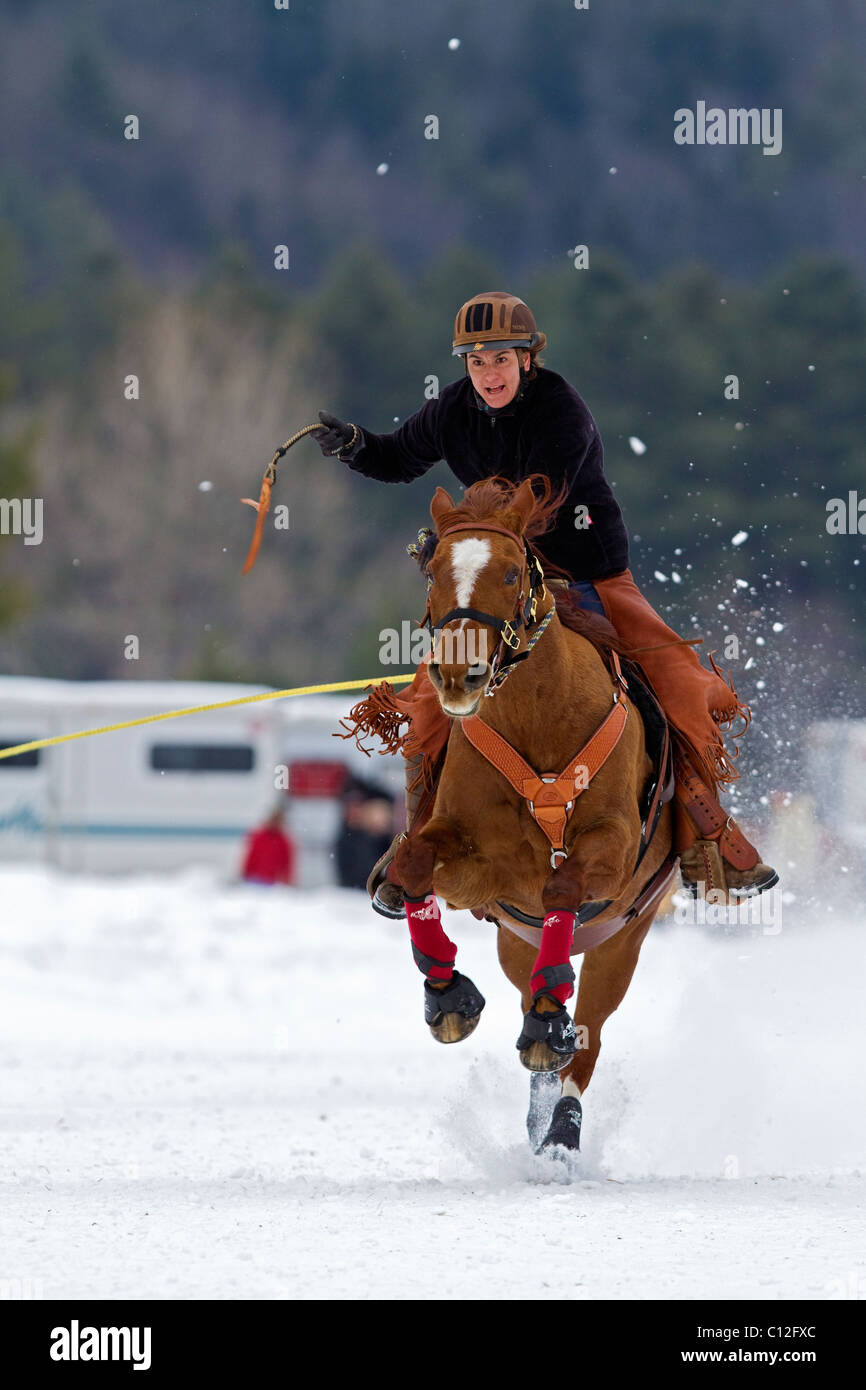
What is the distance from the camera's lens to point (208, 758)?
24609 millimetres

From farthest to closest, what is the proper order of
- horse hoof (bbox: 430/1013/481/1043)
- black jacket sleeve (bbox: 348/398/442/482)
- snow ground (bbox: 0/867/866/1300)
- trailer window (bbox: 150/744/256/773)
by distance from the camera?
trailer window (bbox: 150/744/256/773) < black jacket sleeve (bbox: 348/398/442/482) < horse hoof (bbox: 430/1013/481/1043) < snow ground (bbox: 0/867/866/1300)

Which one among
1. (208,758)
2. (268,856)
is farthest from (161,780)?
(268,856)

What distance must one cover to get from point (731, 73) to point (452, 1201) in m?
94.1

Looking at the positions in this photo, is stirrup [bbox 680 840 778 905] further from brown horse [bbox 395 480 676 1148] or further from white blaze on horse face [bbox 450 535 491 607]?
white blaze on horse face [bbox 450 535 491 607]

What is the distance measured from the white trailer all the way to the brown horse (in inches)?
669

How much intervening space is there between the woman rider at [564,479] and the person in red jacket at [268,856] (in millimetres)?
10821

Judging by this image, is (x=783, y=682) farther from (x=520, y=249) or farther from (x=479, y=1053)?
(x=520, y=249)

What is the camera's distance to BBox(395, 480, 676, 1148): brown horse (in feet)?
17.8

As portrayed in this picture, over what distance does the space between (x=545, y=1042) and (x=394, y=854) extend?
0.95 meters

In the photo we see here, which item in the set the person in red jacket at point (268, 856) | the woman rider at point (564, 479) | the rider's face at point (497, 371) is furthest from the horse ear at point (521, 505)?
the person in red jacket at point (268, 856)

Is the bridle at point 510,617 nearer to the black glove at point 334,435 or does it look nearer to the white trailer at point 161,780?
the black glove at point 334,435

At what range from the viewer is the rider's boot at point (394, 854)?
20.3 feet

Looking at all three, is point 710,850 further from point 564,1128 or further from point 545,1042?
point 545,1042

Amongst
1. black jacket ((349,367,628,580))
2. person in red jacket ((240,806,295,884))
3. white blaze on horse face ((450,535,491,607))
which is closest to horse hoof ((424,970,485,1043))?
white blaze on horse face ((450,535,491,607))
